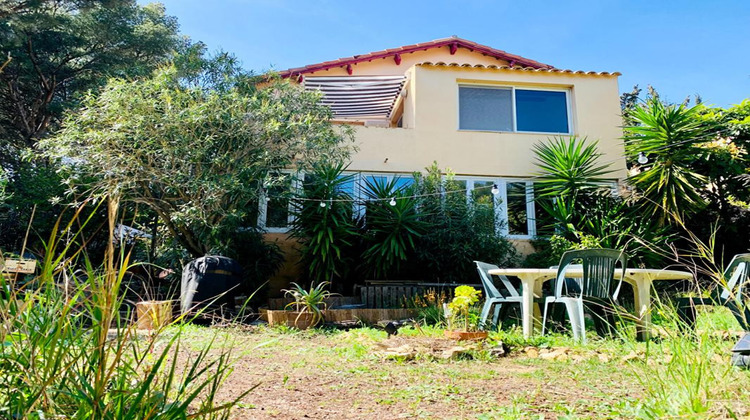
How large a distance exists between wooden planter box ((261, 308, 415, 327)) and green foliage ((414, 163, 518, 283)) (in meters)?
1.91

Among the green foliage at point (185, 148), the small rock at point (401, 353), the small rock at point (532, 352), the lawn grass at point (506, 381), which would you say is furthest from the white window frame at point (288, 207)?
the small rock at point (532, 352)

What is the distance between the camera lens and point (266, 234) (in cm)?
1080

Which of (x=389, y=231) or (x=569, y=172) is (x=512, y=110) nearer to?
(x=569, y=172)

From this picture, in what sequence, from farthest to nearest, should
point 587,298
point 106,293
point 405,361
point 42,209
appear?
point 42,209 → point 587,298 → point 405,361 → point 106,293

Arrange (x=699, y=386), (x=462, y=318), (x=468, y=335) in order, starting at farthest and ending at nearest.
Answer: (x=462, y=318) → (x=468, y=335) → (x=699, y=386)

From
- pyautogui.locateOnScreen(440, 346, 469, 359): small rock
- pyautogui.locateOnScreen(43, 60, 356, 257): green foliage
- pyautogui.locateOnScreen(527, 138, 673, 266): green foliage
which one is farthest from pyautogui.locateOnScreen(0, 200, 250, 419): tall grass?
pyautogui.locateOnScreen(527, 138, 673, 266): green foliage

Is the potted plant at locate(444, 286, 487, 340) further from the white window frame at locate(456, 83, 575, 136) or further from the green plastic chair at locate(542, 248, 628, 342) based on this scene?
the white window frame at locate(456, 83, 575, 136)

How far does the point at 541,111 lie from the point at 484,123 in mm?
1445

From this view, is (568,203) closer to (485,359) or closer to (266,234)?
(266,234)

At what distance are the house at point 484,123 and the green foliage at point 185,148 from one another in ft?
6.81

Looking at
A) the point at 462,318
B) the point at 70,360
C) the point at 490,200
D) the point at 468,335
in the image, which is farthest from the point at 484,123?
the point at 70,360

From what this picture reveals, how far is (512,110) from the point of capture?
12.6 metres

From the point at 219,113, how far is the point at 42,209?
4.81 m

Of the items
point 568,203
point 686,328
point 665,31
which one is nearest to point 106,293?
point 686,328
